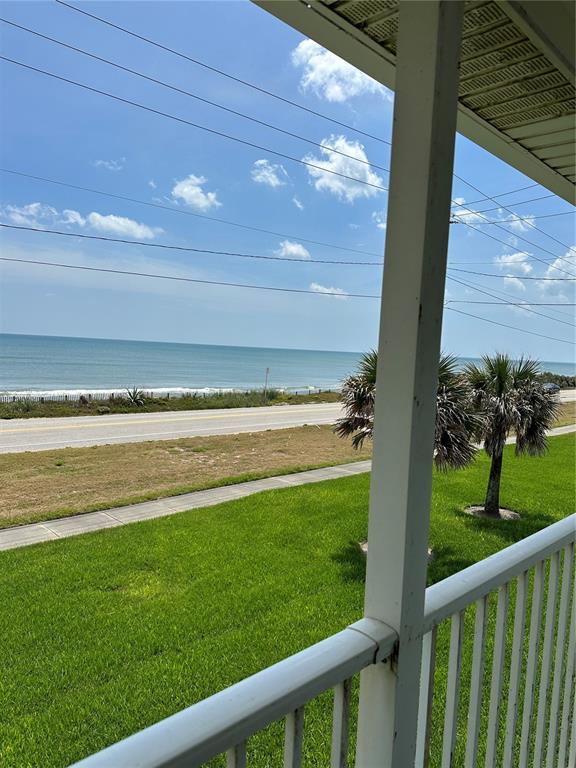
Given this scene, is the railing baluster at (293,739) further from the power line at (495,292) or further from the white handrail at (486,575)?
the power line at (495,292)

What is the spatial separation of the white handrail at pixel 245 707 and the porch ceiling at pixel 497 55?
3.96 ft

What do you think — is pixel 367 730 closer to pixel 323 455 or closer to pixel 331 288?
pixel 323 455

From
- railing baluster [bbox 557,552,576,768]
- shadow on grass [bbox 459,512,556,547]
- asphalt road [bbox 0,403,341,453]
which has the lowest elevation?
asphalt road [bbox 0,403,341,453]

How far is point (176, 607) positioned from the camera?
10.9 ft

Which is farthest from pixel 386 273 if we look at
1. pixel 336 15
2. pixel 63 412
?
pixel 63 412

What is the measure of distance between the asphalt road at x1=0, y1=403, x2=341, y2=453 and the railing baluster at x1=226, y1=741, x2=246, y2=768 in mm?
8989

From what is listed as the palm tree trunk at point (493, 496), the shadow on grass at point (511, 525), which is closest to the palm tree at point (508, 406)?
the palm tree trunk at point (493, 496)

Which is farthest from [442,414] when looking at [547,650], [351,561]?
[547,650]

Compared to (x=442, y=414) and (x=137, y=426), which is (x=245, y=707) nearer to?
(x=442, y=414)

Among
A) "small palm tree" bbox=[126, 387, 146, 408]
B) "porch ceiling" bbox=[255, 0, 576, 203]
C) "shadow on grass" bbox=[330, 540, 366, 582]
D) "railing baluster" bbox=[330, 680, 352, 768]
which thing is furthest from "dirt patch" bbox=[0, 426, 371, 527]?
"small palm tree" bbox=[126, 387, 146, 408]

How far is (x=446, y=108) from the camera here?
758mm

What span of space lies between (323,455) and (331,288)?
19.5 metres

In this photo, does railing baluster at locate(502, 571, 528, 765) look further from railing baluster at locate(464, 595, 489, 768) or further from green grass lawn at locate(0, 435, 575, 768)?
green grass lawn at locate(0, 435, 575, 768)

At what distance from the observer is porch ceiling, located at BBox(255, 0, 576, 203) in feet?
3.46
